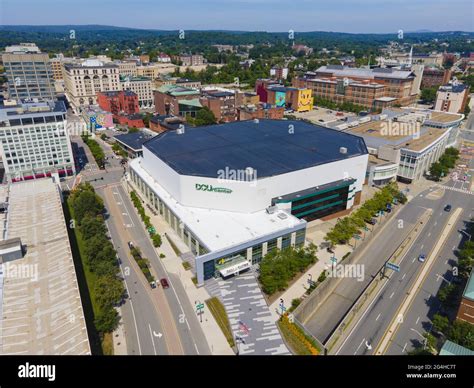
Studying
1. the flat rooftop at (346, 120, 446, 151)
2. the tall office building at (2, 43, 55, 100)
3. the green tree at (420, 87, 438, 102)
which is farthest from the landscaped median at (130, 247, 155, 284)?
the green tree at (420, 87, 438, 102)

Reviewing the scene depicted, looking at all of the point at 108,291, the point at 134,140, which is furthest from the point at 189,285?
the point at 134,140

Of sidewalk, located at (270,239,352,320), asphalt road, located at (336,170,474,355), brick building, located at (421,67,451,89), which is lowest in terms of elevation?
sidewalk, located at (270,239,352,320)

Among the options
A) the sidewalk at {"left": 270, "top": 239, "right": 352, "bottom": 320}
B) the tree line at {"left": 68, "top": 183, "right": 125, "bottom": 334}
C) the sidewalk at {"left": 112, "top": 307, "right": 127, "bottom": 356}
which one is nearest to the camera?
the sidewalk at {"left": 112, "top": 307, "right": 127, "bottom": 356}

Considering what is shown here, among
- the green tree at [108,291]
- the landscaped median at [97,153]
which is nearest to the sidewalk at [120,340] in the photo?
the green tree at [108,291]

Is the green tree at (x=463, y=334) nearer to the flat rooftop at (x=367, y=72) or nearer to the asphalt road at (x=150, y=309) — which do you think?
the asphalt road at (x=150, y=309)

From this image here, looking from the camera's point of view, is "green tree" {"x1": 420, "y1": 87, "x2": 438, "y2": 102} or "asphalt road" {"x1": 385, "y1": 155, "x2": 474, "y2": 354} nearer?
"asphalt road" {"x1": 385, "y1": 155, "x2": 474, "y2": 354}

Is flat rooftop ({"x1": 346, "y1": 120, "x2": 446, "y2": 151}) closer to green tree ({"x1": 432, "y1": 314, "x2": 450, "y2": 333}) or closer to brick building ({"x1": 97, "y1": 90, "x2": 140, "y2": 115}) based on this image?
green tree ({"x1": 432, "y1": 314, "x2": 450, "y2": 333})
